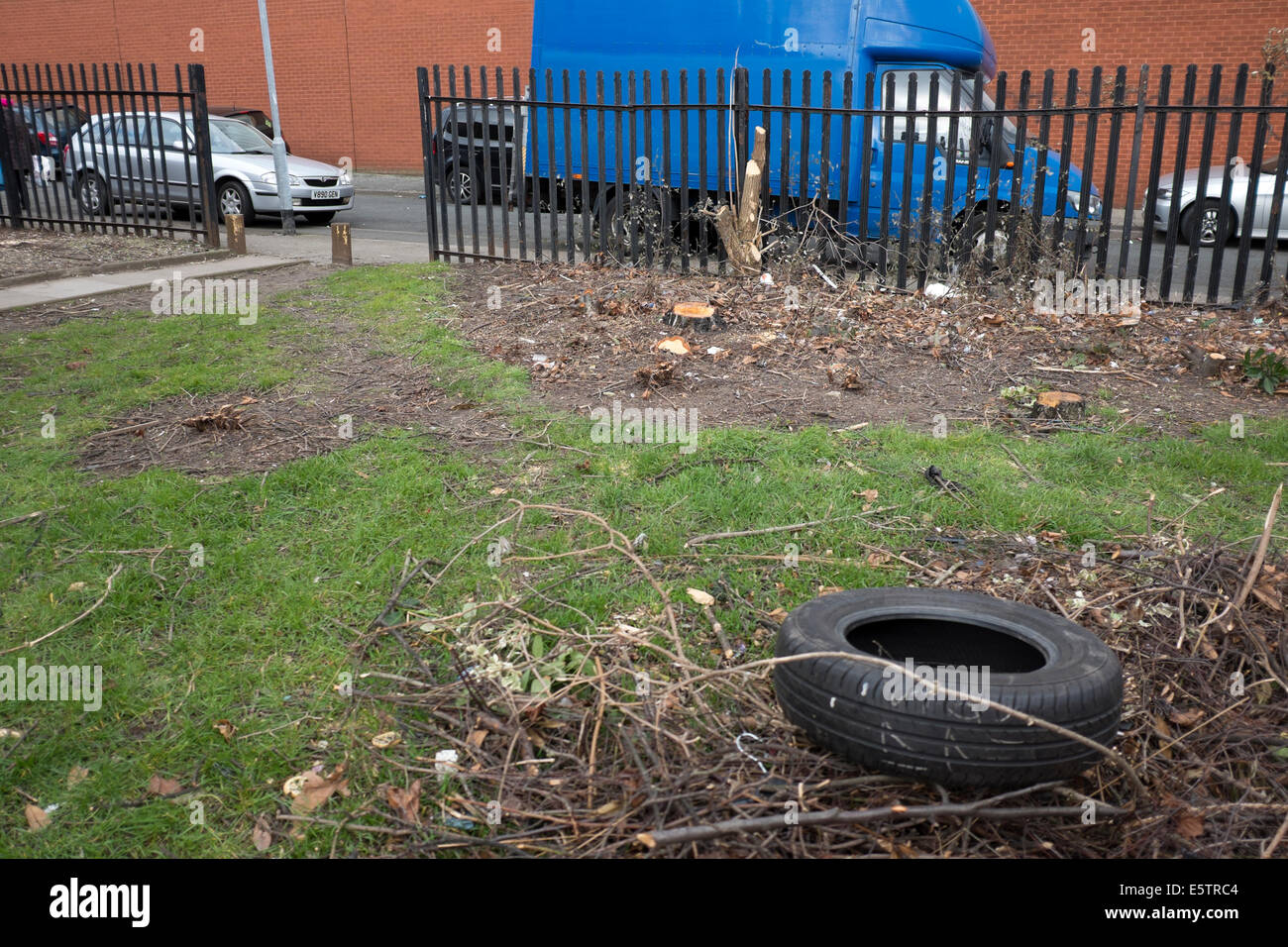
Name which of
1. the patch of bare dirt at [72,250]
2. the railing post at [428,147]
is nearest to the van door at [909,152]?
the railing post at [428,147]

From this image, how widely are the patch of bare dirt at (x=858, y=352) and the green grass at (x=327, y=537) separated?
52 centimetres

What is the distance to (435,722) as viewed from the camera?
3309mm

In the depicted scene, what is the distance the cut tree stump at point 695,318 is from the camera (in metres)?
7.61

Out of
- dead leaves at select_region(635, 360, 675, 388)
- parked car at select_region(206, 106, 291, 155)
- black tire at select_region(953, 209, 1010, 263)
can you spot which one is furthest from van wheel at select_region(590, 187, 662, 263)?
parked car at select_region(206, 106, 291, 155)

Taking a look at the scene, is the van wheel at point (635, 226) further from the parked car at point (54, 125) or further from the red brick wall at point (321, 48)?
the red brick wall at point (321, 48)

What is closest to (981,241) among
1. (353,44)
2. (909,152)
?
(909,152)

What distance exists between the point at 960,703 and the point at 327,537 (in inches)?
118

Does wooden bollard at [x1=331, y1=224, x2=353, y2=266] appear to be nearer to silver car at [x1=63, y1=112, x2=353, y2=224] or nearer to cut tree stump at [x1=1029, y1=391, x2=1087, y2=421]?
silver car at [x1=63, y1=112, x2=353, y2=224]

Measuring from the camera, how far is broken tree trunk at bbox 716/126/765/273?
9.29 meters

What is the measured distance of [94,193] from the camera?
13.7 m

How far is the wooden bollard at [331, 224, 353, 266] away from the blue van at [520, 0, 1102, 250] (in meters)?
2.42
